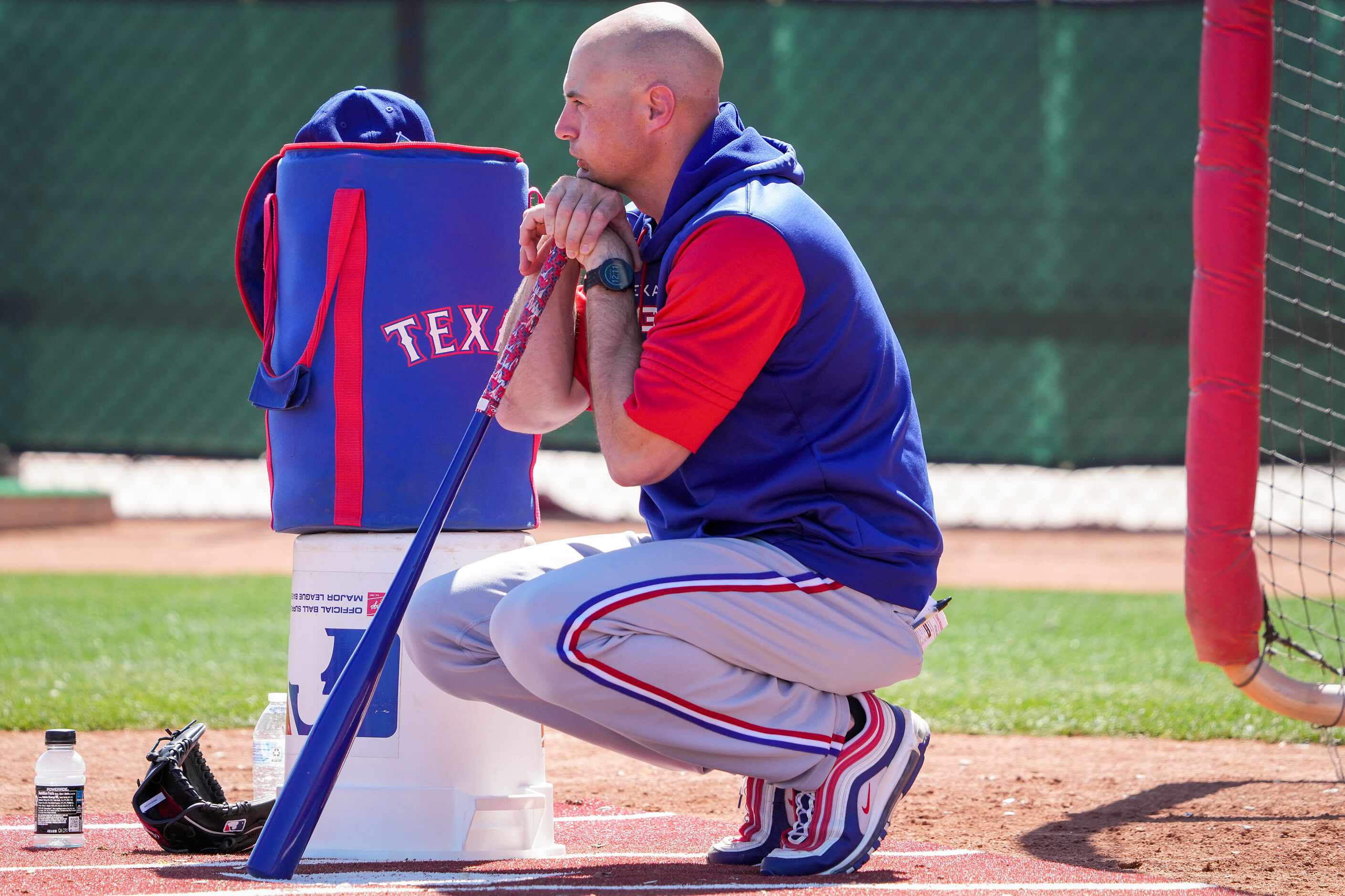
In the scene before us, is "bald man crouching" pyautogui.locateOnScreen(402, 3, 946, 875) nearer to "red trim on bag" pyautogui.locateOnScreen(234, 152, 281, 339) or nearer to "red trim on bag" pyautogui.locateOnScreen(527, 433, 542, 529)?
"red trim on bag" pyautogui.locateOnScreen(527, 433, 542, 529)

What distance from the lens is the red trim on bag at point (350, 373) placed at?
276 cm

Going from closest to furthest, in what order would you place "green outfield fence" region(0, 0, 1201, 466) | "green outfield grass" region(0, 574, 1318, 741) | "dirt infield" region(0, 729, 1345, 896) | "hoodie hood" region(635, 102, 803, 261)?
Result: "hoodie hood" region(635, 102, 803, 261)
"dirt infield" region(0, 729, 1345, 896)
"green outfield grass" region(0, 574, 1318, 741)
"green outfield fence" region(0, 0, 1201, 466)

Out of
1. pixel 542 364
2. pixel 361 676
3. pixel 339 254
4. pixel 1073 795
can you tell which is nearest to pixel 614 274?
pixel 542 364

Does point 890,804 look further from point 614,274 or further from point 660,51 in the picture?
point 660,51

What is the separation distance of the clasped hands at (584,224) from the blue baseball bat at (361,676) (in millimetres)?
63

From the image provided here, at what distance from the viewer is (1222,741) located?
4371 millimetres

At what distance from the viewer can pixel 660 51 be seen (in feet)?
8.62

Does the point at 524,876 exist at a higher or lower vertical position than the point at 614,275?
lower

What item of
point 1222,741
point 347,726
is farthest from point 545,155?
point 347,726

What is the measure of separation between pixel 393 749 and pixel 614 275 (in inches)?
36.2

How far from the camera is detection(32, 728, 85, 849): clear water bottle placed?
9.12 ft

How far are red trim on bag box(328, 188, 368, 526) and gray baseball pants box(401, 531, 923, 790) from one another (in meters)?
0.27

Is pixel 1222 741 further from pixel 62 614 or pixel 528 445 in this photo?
pixel 62 614

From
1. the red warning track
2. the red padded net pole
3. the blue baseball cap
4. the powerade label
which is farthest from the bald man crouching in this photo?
the red padded net pole
